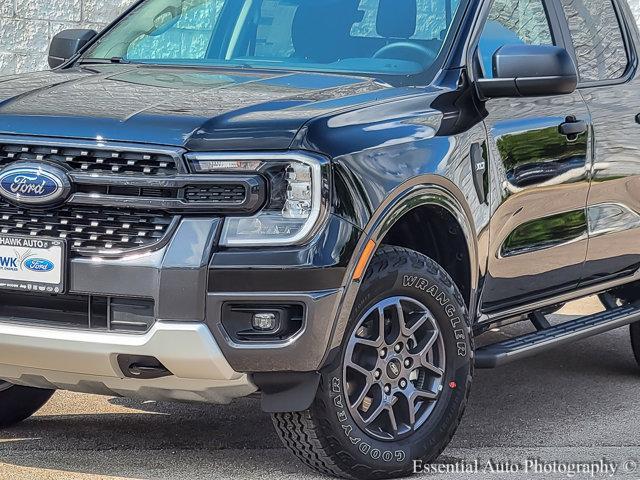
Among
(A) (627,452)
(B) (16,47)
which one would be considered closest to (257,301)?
(A) (627,452)

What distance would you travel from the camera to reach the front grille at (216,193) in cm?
424

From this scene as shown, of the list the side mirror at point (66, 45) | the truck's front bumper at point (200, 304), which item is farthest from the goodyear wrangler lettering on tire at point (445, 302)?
the side mirror at point (66, 45)

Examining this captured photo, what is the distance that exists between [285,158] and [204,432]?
1.65 metres

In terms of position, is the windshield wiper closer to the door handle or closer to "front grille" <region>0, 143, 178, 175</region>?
"front grille" <region>0, 143, 178, 175</region>

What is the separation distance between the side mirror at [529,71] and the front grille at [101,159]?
142 centimetres

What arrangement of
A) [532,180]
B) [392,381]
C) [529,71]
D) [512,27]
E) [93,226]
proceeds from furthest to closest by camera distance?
[512,27], [532,180], [529,71], [392,381], [93,226]

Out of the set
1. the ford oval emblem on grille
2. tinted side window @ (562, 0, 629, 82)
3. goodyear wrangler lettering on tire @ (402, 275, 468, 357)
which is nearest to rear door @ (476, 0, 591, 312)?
tinted side window @ (562, 0, 629, 82)

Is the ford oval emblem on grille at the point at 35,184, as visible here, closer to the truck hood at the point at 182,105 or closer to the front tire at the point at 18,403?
the truck hood at the point at 182,105

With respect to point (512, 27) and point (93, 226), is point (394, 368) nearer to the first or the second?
point (93, 226)

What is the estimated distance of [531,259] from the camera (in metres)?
5.52

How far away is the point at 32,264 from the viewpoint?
435cm

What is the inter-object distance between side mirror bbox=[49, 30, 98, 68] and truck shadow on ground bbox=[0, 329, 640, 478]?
1.47m

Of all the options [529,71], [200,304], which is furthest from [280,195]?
[529,71]

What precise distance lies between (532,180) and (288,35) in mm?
1131
